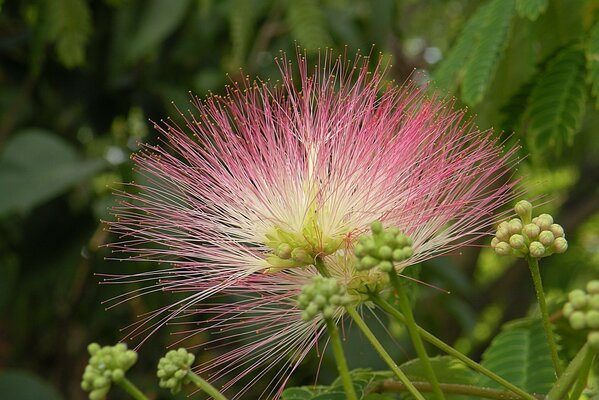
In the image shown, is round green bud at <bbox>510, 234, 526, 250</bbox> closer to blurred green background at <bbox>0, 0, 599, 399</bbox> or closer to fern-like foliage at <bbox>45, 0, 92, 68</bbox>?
blurred green background at <bbox>0, 0, 599, 399</bbox>

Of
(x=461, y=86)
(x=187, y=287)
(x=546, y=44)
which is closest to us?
(x=187, y=287)

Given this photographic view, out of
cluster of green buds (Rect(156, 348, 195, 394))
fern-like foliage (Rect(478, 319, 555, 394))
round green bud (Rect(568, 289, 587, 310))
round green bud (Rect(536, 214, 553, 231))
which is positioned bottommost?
fern-like foliage (Rect(478, 319, 555, 394))

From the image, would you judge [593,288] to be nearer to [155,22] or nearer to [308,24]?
[308,24]

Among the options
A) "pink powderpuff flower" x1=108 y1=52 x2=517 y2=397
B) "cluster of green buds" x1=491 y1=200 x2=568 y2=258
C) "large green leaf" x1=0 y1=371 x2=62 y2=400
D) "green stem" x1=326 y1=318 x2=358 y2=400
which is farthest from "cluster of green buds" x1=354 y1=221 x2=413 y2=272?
"large green leaf" x1=0 y1=371 x2=62 y2=400

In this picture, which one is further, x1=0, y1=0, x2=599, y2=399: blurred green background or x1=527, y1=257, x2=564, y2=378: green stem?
x1=0, y1=0, x2=599, y2=399: blurred green background

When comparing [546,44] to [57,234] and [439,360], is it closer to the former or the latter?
[439,360]

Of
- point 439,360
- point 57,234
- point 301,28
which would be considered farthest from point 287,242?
point 57,234
